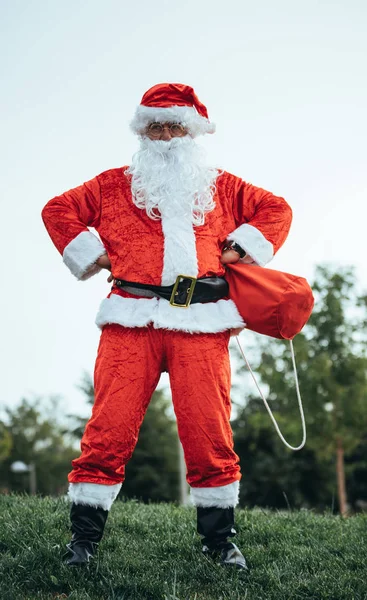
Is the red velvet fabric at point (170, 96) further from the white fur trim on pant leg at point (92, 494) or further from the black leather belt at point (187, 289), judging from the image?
the white fur trim on pant leg at point (92, 494)

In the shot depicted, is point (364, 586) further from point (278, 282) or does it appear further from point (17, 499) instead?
point (17, 499)

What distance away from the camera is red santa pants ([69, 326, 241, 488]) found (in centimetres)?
350

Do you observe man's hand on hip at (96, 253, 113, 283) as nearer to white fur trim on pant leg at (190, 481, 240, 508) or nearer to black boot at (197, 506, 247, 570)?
white fur trim on pant leg at (190, 481, 240, 508)

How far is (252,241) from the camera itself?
389 cm

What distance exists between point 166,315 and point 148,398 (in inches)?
18.7

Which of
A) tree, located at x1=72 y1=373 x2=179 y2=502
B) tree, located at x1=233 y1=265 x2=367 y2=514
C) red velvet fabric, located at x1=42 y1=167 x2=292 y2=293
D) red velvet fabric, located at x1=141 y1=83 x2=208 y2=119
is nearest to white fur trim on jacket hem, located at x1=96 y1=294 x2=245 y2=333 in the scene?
red velvet fabric, located at x1=42 y1=167 x2=292 y2=293

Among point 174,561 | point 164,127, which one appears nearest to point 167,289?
point 164,127

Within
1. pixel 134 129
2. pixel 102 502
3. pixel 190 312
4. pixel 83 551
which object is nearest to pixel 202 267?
pixel 190 312

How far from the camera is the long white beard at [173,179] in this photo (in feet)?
12.5

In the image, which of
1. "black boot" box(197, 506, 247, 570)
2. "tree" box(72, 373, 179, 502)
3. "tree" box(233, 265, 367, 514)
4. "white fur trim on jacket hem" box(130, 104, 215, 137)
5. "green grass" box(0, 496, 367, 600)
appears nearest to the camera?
"green grass" box(0, 496, 367, 600)

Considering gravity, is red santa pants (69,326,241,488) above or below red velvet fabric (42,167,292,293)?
below

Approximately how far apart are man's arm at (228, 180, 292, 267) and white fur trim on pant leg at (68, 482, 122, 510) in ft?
5.08

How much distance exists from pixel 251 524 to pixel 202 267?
6.08ft

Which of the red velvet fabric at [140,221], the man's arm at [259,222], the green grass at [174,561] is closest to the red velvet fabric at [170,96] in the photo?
the red velvet fabric at [140,221]
